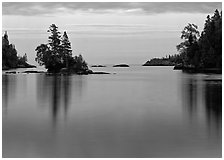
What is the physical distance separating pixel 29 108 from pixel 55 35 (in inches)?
1115

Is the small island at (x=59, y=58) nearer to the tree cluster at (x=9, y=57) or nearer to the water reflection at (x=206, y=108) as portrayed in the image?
the tree cluster at (x=9, y=57)

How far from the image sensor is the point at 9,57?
50.2 m

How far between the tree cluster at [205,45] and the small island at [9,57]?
18187 mm

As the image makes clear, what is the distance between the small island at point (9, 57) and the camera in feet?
143

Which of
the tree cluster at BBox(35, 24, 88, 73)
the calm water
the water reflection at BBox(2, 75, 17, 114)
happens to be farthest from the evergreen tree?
the calm water

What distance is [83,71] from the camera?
39438mm

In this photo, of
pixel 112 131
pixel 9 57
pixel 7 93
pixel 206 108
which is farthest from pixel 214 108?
pixel 9 57

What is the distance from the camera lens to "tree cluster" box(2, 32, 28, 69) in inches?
1710

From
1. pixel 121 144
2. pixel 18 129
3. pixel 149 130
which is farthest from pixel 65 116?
pixel 121 144

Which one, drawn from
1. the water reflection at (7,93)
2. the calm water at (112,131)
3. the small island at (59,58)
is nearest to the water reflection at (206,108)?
the calm water at (112,131)

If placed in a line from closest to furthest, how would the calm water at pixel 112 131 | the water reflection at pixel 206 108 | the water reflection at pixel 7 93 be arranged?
the calm water at pixel 112 131 → the water reflection at pixel 206 108 → the water reflection at pixel 7 93

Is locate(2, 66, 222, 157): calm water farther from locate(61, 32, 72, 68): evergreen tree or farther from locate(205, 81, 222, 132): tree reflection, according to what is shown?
locate(61, 32, 72, 68): evergreen tree

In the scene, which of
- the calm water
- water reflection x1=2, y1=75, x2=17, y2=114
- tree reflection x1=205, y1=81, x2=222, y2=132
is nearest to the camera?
the calm water

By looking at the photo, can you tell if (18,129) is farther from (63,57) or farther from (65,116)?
(63,57)
